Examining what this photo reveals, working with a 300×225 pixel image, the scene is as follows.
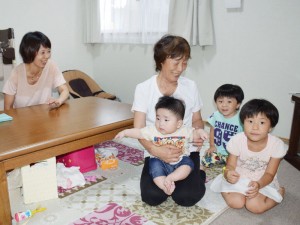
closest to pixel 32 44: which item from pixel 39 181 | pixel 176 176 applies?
pixel 39 181

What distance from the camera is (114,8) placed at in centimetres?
384

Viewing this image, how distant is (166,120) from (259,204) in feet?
2.24

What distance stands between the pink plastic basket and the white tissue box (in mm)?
306

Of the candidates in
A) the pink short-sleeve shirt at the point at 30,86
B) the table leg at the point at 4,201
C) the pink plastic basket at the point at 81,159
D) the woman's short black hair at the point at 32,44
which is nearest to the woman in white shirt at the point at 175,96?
the pink plastic basket at the point at 81,159

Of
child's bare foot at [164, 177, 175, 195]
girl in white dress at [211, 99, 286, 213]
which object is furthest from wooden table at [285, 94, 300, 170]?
child's bare foot at [164, 177, 175, 195]

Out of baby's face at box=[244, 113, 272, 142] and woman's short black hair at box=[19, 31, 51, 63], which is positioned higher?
woman's short black hair at box=[19, 31, 51, 63]

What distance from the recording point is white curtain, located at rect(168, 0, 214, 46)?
293cm

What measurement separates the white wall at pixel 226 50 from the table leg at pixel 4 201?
2.38 m

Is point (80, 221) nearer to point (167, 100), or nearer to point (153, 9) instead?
point (167, 100)

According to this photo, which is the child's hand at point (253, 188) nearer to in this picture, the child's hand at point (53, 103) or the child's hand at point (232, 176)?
the child's hand at point (232, 176)

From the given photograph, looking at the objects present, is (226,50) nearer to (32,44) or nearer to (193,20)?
(193,20)

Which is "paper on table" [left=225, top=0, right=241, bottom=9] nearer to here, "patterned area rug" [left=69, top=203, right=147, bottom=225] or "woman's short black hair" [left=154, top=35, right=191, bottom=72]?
"woman's short black hair" [left=154, top=35, right=191, bottom=72]

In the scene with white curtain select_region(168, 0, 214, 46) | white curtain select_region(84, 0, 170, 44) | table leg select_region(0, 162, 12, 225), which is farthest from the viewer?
white curtain select_region(84, 0, 170, 44)

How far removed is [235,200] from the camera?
1.58 meters
